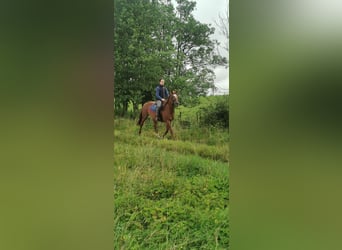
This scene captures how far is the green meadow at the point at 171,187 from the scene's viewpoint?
1.72 m

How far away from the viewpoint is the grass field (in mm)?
1721

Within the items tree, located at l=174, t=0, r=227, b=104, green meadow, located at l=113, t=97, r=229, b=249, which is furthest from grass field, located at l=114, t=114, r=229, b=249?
tree, located at l=174, t=0, r=227, b=104

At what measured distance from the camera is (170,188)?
190 centimetres

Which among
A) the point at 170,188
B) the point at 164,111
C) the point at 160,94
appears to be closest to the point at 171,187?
the point at 170,188

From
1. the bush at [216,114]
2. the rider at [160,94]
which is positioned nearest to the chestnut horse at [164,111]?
the rider at [160,94]

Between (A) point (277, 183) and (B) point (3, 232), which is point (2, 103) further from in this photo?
(A) point (277, 183)

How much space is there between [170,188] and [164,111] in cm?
57

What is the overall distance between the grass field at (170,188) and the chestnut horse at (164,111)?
2.0 inches

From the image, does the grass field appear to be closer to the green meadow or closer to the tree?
the green meadow

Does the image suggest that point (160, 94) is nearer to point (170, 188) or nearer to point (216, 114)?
point (216, 114)

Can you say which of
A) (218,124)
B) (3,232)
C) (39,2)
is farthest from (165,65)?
(3,232)

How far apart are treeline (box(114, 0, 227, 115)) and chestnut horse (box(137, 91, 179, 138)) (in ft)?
0.18

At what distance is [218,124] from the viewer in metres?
2.01

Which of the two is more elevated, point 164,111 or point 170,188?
point 164,111
